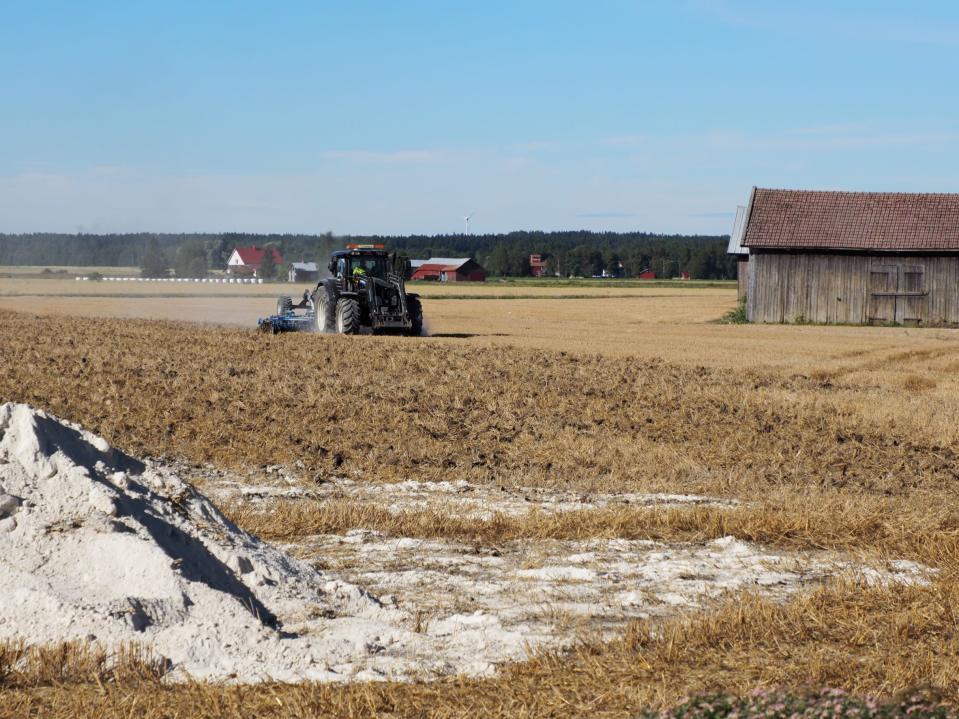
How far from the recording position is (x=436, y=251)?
16150 cm

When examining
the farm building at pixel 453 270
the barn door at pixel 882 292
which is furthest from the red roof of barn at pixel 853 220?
the farm building at pixel 453 270

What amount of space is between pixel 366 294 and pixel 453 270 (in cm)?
9250

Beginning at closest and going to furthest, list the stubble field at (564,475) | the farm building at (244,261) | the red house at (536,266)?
the stubble field at (564,475)
the farm building at (244,261)
the red house at (536,266)

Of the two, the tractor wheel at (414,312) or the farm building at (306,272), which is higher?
the farm building at (306,272)

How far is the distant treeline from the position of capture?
6931 cm

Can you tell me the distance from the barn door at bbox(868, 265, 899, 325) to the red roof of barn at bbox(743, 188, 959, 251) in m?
0.77

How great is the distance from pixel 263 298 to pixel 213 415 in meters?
39.1

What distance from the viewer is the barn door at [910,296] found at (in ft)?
128

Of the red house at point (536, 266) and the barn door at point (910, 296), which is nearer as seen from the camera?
the barn door at point (910, 296)

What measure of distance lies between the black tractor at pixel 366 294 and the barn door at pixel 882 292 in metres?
17.7

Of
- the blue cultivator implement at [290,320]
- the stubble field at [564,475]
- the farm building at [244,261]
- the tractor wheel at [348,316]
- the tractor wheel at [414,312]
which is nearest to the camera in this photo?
the stubble field at [564,475]

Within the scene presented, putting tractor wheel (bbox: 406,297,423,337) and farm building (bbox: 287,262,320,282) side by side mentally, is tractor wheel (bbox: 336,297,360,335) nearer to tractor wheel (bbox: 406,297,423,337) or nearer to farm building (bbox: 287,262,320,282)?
tractor wheel (bbox: 406,297,423,337)

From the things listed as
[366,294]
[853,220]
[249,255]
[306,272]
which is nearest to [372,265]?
[366,294]

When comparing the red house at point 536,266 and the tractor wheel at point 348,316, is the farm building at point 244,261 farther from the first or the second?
the red house at point 536,266
